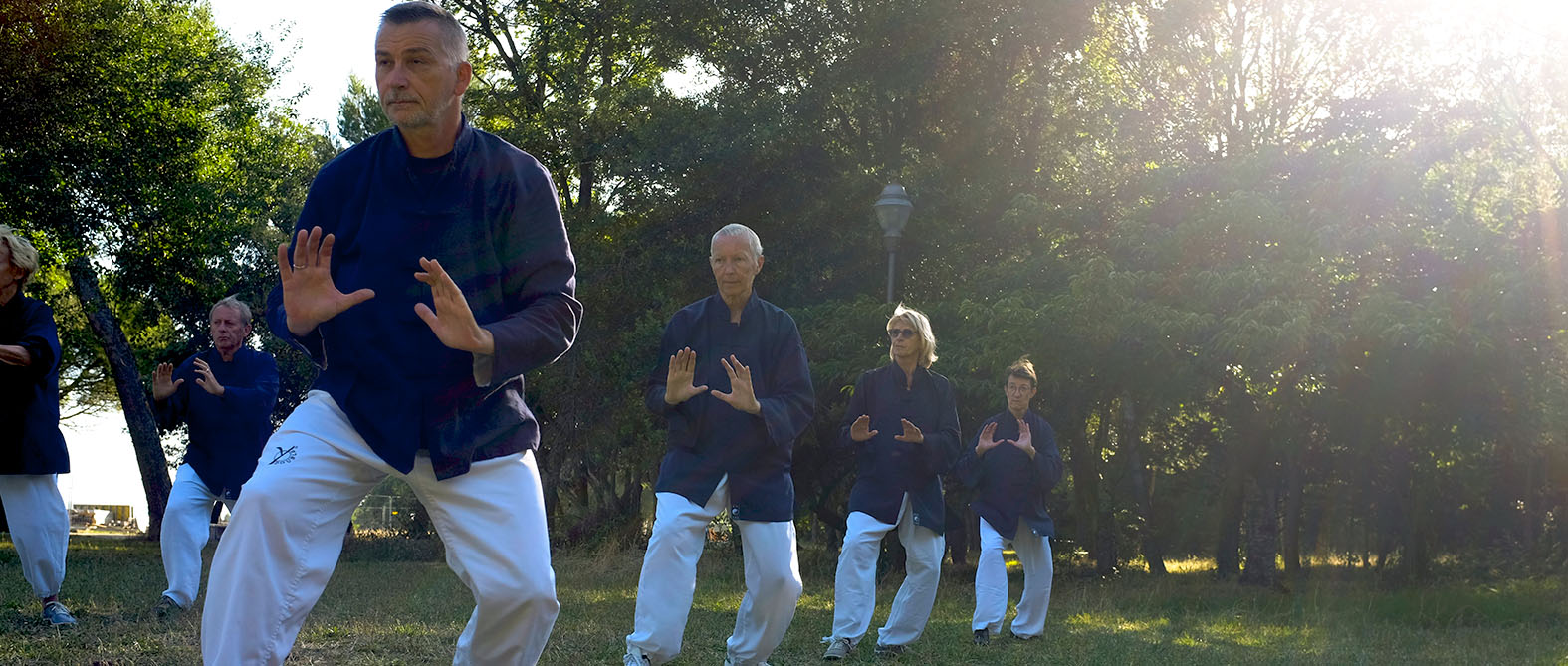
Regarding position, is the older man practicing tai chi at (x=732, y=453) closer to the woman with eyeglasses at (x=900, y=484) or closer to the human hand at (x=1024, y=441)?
the woman with eyeglasses at (x=900, y=484)

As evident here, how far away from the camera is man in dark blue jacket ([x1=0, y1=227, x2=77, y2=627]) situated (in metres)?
8.08

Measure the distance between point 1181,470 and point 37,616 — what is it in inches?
A: 1127

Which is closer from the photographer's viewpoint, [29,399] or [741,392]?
[741,392]

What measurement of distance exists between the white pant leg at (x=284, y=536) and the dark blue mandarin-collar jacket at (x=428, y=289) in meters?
0.08

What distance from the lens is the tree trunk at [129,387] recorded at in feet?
75.3

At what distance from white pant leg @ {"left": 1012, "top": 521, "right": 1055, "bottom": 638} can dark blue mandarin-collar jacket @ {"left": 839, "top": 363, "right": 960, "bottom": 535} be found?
178cm

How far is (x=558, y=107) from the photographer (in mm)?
24922

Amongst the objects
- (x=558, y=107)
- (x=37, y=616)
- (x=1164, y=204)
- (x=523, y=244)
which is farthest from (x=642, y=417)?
(x=523, y=244)

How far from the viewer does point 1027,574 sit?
11.0 metres

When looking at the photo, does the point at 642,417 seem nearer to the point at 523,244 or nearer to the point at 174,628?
the point at 174,628

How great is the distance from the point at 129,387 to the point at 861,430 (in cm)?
1898

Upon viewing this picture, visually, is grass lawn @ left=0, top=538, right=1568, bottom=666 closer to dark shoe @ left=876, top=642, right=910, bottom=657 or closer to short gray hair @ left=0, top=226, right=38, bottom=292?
dark shoe @ left=876, top=642, right=910, bottom=657

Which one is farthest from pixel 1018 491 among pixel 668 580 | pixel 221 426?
pixel 221 426

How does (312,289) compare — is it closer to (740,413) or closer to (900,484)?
(740,413)
